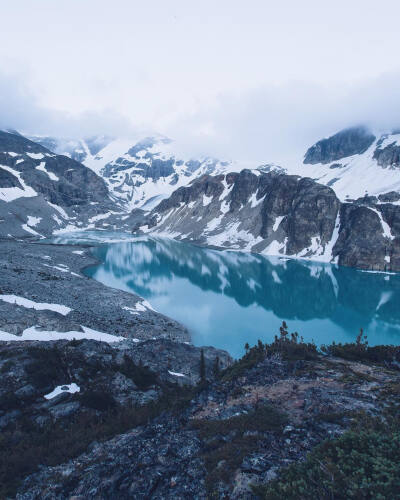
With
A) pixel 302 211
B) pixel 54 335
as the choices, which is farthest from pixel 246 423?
pixel 302 211

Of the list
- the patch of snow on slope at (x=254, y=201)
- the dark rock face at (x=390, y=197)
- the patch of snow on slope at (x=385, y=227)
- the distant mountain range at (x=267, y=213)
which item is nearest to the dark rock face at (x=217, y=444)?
the distant mountain range at (x=267, y=213)

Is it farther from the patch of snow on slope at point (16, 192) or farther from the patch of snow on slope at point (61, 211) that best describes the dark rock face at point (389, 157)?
the patch of snow on slope at point (16, 192)

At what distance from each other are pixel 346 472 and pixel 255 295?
5598 centimetres

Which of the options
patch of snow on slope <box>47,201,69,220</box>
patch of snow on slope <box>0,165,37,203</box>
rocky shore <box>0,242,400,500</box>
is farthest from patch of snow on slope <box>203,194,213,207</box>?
rocky shore <box>0,242,400,500</box>

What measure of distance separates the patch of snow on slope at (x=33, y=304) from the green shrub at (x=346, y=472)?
32011mm

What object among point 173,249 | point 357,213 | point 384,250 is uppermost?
point 357,213

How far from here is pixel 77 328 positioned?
29.6 metres

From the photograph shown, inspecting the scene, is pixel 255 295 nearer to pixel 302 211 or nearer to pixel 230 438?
pixel 230 438

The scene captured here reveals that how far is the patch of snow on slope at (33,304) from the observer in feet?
109

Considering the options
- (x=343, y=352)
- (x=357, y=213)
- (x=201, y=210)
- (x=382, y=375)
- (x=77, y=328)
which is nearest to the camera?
(x=382, y=375)

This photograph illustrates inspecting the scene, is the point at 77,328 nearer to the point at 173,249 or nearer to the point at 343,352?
the point at 343,352

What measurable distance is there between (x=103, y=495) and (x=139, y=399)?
28.0 feet

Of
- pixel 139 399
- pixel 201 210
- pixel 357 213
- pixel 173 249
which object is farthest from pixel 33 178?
pixel 139 399

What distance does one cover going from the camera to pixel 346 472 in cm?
740
